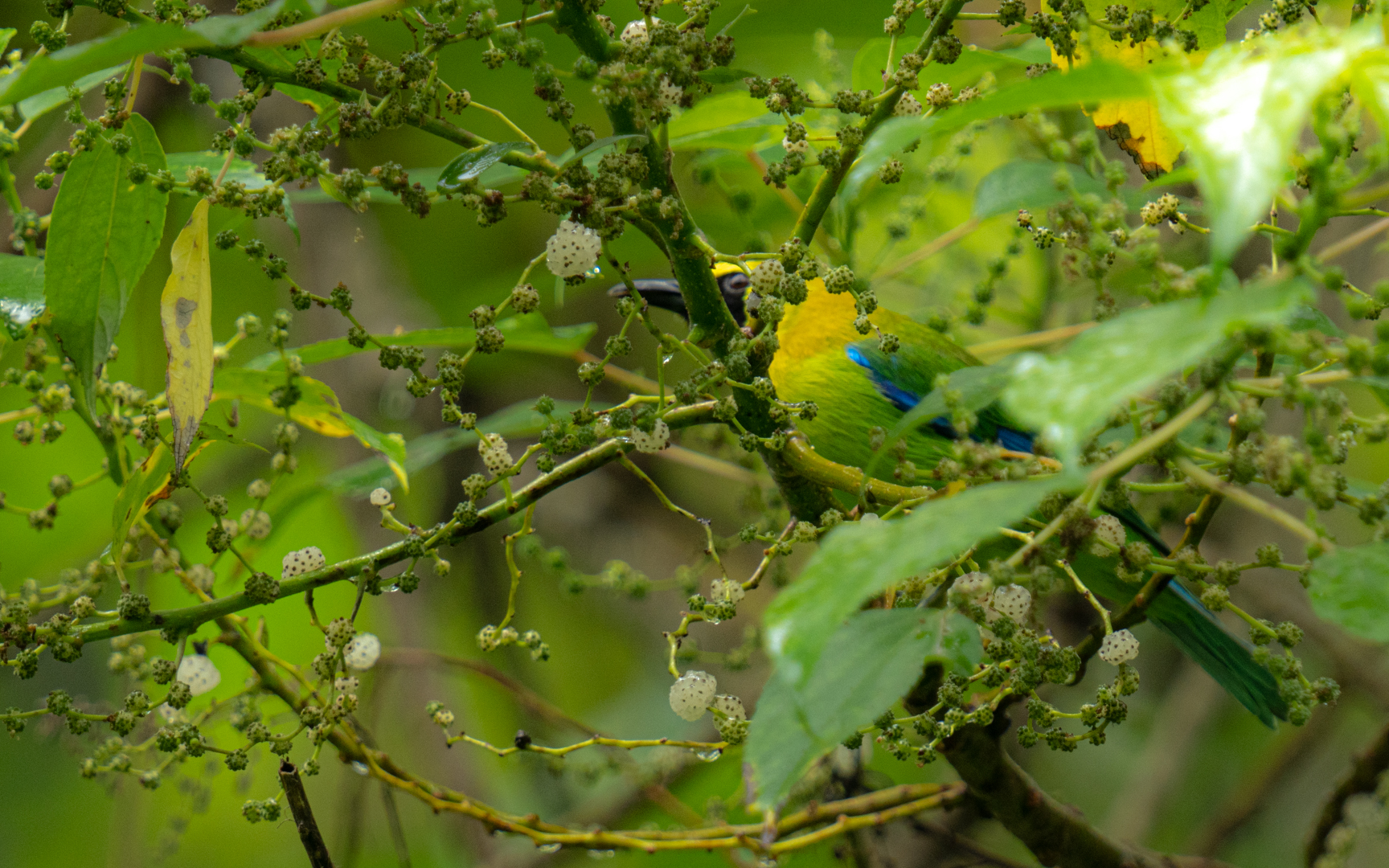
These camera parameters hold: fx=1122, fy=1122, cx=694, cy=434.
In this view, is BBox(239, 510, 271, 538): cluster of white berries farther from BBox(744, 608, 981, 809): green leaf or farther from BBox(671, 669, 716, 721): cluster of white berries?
BBox(744, 608, 981, 809): green leaf

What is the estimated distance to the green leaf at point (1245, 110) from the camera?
583mm

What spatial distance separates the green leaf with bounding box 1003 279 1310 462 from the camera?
58cm

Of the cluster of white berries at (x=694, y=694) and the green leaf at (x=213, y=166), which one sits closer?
the cluster of white berries at (x=694, y=694)

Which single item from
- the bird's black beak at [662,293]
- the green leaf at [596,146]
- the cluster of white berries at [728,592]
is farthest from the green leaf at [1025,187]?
the bird's black beak at [662,293]

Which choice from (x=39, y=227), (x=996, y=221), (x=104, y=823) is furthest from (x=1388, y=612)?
(x=104, y=823)

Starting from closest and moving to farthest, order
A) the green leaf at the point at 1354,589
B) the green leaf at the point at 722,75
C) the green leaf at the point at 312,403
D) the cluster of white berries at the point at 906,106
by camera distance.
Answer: the green leaf at the point at 1354,589 → the green leaf at the point at 722,75 → the cluster of white berries at the point at 906,106 → the green leaf at the point at 312,403

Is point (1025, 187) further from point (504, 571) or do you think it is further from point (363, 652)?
point (504, 571)

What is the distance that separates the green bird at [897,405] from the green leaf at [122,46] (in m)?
1.28

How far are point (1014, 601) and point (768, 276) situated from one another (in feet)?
1.45

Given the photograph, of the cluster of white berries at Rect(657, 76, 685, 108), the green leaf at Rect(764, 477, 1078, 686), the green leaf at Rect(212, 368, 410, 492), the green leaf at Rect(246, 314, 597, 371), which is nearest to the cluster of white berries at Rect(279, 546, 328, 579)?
the green leaf at Rect(212, 368, 410, 492)

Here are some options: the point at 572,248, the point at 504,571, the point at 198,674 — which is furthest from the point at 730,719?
the point at 504,571

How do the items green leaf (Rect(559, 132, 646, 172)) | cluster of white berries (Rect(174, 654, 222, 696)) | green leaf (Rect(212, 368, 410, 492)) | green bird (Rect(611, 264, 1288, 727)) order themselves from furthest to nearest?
green bird (Rect(611, 264, 1288, 727)) → cluster of white berries (Rect(174, 654, 222, 696)) → green leaf (Rect(212, 368, 410, 492)) → green leaf (Rect(559, 132, 646, 172))

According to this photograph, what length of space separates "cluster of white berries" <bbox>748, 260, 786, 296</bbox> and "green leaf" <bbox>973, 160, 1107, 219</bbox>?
0.28 meters

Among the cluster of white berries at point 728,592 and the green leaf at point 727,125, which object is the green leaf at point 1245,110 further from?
the green leaf at point 727,125
